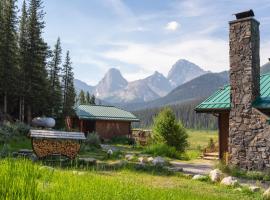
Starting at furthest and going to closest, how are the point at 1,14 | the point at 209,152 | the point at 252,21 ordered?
the point at 1,14, the point at 209,152, the point at 252,21

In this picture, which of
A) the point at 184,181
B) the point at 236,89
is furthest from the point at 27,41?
the point at 184,181

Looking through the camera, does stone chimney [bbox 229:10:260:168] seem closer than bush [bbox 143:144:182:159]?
Yes

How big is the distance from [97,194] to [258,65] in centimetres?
1310

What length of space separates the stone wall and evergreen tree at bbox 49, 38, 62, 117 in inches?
991

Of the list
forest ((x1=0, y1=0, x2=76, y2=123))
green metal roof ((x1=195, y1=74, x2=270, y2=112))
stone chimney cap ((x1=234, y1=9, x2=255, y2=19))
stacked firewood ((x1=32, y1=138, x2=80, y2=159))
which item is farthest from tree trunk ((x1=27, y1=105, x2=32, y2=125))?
stone chimney cap ((x1=234, y1=9, x2=255, y2=19))

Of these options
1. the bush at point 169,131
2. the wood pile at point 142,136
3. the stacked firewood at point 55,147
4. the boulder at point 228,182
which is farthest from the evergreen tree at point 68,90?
the boulder at point 228,182

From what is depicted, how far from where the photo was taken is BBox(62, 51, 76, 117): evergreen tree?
4259cm

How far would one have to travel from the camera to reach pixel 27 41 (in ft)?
125

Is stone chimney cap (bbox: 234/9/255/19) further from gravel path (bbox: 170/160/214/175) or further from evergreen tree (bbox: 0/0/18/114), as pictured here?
evergreen tree (bbox: 0/0/18/114)

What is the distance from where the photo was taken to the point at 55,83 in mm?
45562

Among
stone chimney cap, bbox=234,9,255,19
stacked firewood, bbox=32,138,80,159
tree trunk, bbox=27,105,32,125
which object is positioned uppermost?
stone chimney cap, bbox=234,9,255,19

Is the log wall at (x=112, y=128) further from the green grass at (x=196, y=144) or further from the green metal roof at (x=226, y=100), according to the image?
the green metal roof at (x=226, y=100)

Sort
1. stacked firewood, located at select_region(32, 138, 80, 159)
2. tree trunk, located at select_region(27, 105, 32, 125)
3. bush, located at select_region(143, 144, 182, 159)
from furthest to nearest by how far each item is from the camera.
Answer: tree trunk, located at select_region(27, 105, 32, 125) < bush, located at select_region(143, 144, 182, 159) < stacked firewood, located at select_region(32, 138, 80, 159)

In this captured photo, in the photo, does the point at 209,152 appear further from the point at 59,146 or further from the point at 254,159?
the point at 59,146
